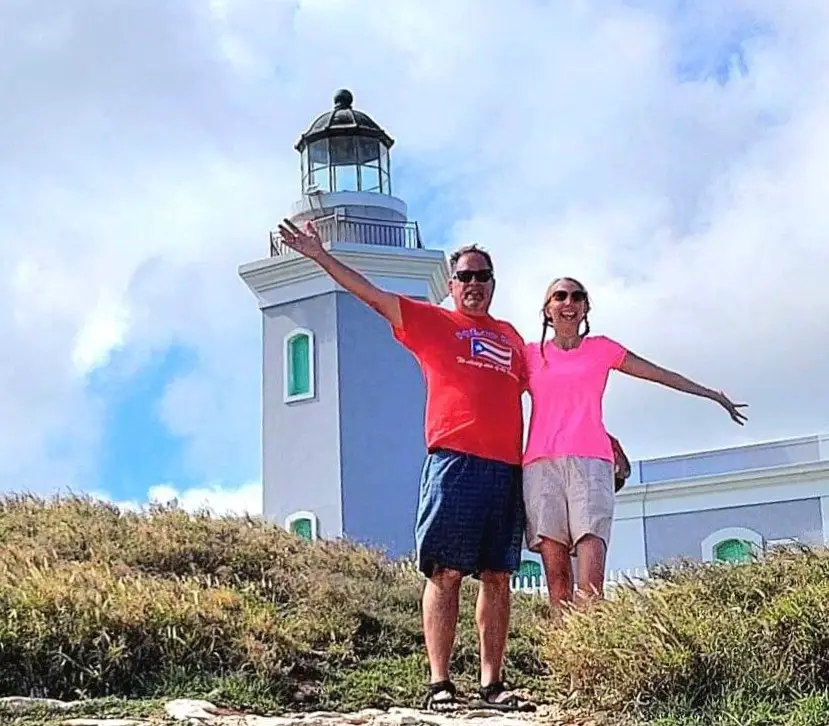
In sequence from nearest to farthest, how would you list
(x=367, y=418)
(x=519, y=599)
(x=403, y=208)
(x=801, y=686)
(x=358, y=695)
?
(x=801, y=686) < (x=358, y=695) < (x=519, y=599) < (x=367, y=418) < (x=403, y=208)

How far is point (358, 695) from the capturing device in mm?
5715

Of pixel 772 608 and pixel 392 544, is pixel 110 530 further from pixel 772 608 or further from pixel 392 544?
pixel 392 544

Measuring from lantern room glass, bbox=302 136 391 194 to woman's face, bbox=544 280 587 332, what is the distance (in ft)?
49.9

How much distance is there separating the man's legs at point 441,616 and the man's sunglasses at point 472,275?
121cm

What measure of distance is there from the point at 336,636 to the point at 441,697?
1.65 metres

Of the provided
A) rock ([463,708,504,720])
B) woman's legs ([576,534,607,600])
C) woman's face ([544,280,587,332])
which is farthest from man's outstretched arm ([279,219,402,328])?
rock ([463,708,504,720])

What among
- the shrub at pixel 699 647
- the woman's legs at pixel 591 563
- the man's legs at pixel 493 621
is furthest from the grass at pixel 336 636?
the man's legs at pixel 493 621

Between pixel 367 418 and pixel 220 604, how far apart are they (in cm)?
1262

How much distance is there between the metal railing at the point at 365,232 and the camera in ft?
64.7

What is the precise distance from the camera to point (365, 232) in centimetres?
1991

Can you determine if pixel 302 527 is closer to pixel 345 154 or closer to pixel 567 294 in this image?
pixel 345 154

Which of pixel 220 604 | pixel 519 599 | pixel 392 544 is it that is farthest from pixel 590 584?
pixel 392 544

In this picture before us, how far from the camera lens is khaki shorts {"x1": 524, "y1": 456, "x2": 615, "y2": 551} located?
210 inches

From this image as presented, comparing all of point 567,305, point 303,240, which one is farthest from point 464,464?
point 303,240
